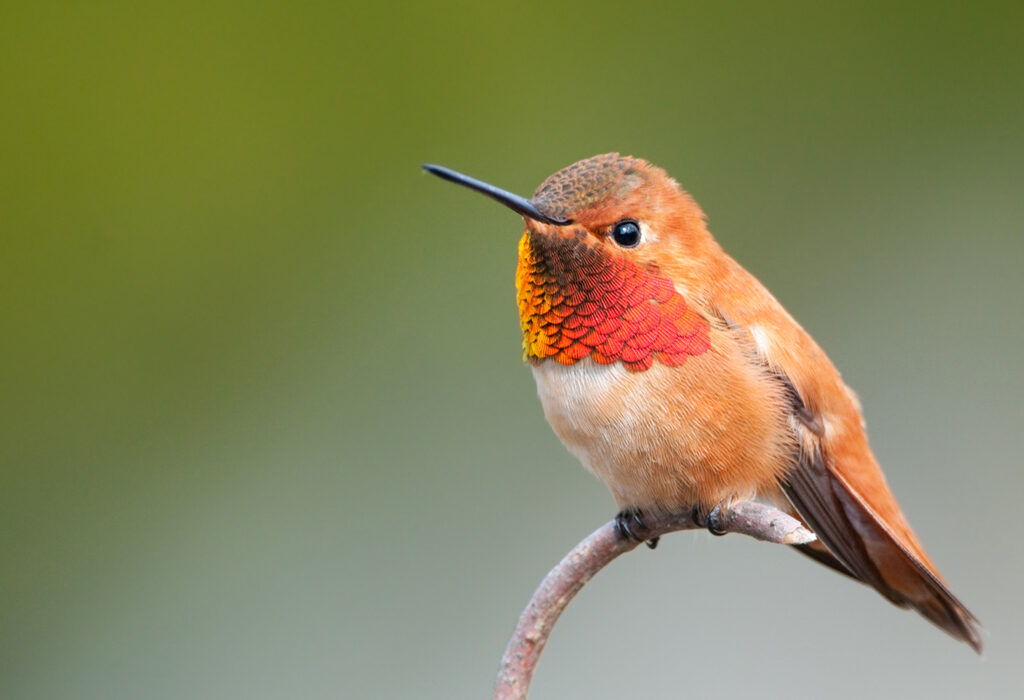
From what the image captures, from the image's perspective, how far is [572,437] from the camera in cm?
108

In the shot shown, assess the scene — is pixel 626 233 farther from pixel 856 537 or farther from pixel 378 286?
pixel 378 286

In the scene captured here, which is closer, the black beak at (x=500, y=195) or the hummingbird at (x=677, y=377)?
the black beak at (x=500, y=195)

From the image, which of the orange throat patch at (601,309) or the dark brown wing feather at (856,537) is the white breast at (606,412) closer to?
the orange throat patch at (601,309)

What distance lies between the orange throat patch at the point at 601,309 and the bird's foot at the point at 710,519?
0.17 m

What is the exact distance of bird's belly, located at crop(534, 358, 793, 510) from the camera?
103cm

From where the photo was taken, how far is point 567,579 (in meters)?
0.87

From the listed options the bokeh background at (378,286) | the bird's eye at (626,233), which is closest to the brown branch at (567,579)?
the bird's eye at (626,233)

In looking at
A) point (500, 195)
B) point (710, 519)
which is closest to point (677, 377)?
point (710, 519)

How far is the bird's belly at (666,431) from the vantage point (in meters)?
1.03

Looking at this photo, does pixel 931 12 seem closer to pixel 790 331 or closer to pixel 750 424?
pixel 790 331

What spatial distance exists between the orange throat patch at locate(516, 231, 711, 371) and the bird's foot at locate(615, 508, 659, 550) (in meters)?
0.15

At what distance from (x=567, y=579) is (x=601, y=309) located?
0.89ft

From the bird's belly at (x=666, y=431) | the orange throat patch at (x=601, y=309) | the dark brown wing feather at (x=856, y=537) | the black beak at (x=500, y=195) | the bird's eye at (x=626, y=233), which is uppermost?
the black beak at (x=500, y=195)

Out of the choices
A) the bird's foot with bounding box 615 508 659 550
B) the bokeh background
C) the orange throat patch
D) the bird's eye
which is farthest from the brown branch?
the bokeh background
